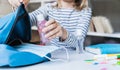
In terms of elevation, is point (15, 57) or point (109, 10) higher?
point (109, 10)

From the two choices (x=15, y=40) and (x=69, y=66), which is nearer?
(x=69, y=66)

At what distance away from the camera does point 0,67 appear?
738mm

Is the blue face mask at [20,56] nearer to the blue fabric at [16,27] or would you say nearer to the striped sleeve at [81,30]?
the blue fabric at [16,27]

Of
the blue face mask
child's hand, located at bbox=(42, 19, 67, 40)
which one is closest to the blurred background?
child's hand, located at bbox=(42, 19, 67, 40)

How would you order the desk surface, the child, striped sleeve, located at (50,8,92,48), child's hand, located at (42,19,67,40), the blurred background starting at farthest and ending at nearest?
the blurred background → the child → striped sleeve, located at (50,8,92,48) → child's hand, located at (42,19,67,40) → the desk surface

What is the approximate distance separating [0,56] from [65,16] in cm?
71

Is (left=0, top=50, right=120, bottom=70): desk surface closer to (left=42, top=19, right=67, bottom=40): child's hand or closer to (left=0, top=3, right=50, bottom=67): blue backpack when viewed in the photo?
(left=0, top=3, right=50, bottom=67): blue backpack

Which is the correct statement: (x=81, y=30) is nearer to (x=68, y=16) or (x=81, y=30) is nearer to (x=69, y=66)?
(x=68, y=16)

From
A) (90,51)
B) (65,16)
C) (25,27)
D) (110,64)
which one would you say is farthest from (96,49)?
(65,16)

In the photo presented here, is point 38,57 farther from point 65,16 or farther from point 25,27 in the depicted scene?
point 65,16

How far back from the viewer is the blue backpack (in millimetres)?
717

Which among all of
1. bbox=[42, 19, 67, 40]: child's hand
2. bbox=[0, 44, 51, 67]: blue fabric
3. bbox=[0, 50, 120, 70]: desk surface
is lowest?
bbox=[0, 50, 120, 70]: desk surface

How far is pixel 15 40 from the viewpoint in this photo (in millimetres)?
848

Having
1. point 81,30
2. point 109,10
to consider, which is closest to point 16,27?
point 81,30
